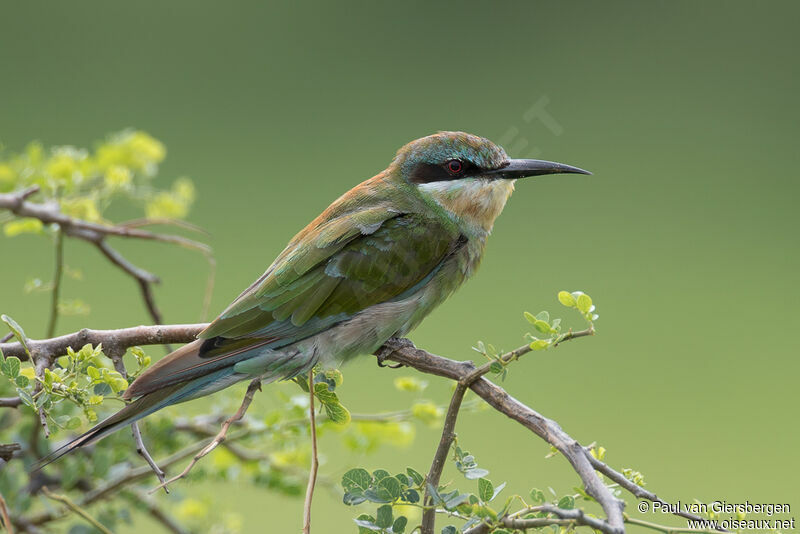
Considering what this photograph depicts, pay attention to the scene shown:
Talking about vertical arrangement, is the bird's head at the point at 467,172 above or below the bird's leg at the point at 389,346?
above

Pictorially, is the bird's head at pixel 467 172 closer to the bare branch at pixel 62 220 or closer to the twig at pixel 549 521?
the bare branch at pixel 62 220

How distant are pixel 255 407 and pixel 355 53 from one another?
11.1ft

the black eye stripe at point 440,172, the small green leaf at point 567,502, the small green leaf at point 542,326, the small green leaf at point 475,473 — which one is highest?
the black eye stripe at point 440,172

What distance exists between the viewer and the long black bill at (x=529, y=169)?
1.53 meters

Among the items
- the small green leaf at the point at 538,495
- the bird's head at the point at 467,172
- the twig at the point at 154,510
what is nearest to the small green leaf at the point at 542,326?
the small green leaf at the point at 538,495

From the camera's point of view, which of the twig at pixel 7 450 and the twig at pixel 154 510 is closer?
the twig at pixel 7 450

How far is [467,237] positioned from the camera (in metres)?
1.50

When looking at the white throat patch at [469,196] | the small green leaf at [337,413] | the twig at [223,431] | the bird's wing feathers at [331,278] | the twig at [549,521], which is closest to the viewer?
the twig at [549,521]

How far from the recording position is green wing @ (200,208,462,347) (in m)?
1.28

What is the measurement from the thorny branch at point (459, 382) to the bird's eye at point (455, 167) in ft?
1.09

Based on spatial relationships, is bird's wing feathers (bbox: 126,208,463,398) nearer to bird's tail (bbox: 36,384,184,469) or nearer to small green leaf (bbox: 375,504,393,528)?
bird's tail (bbox: 36,384,184,469)

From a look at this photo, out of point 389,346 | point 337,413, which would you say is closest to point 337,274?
point 389,346

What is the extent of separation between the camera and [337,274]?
1.34 m

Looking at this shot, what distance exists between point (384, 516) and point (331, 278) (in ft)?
1.53
